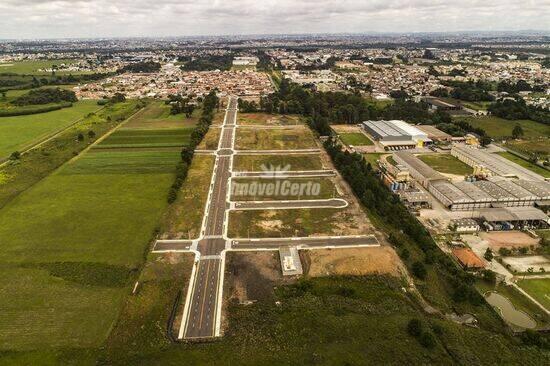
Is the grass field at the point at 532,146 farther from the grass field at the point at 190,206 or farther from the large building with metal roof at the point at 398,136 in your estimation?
the grass field at the point at 190,206

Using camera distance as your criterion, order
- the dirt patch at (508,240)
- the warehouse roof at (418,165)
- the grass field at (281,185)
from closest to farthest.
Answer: the dirt patch at (508,240) < the grass field at (281,185) < the warehouse roof at (418,165)

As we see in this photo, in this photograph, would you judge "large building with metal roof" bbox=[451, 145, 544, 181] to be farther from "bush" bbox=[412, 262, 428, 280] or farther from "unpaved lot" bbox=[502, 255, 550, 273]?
"bush" bbox=[412, 262, 428, 280]

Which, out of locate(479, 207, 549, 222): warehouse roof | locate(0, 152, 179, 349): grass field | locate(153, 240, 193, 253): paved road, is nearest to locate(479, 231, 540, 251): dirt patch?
locate(479, 207, 549, 222): warehouse roof

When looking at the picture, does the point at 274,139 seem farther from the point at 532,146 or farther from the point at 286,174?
the point at 532,146

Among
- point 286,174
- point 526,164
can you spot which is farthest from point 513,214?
point 286,174

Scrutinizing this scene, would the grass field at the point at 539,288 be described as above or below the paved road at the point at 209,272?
below

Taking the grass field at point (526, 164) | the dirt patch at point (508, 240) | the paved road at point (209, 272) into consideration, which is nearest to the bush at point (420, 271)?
the dirt patch at point (508, 240)
